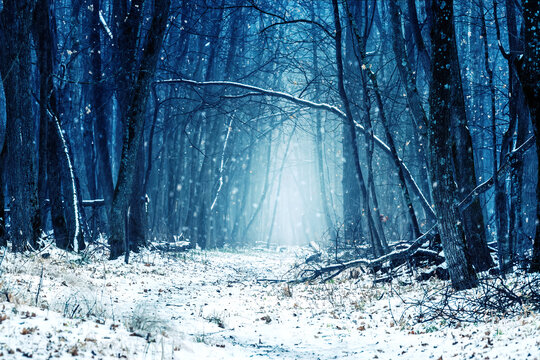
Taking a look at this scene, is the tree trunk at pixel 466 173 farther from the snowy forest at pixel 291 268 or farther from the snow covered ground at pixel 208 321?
the snow covered ground at pixel 208 321

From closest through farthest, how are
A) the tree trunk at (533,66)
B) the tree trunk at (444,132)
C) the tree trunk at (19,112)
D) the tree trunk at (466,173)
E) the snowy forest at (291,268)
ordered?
the snowy forest at (291,268)
the tree trunk at (533,66)
the tree trunk at (444,132)
the tree trunk at (466,173)
the tree trunk at (19,112)

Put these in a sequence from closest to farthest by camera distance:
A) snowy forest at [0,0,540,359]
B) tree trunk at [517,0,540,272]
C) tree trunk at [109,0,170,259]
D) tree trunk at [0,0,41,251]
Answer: snowy forest at [0,0,540,359]
tree trunk at [517,0,540,272]
tree trunk at [0,0,41,251]
tree trunk at [109,0,170,259]

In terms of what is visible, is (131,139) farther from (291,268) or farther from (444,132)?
(444,132)

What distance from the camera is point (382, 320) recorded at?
21.3 ft

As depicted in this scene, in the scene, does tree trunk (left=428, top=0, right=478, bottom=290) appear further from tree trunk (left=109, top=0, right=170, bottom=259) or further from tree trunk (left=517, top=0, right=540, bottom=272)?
tree trunk (left=109, top=0, right=170, bottom=259)

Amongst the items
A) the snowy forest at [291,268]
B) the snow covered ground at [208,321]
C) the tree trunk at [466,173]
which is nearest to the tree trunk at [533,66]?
the snowy forest at [291,268]

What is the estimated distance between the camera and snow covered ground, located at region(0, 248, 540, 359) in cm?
402

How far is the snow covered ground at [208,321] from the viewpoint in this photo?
4.02 metres

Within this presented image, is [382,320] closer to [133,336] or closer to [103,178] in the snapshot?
[133,336]

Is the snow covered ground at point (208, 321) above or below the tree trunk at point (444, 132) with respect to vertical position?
below

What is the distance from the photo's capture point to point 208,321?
21.3ft

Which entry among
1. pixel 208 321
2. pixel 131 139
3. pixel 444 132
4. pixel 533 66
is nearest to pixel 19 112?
pixel 131 139

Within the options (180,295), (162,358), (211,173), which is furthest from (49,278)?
(211,173)

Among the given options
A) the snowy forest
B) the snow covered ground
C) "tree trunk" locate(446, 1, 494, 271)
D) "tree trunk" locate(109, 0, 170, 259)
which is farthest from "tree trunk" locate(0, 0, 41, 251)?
"tree trunk" locate(446, 1, 494, 271)
